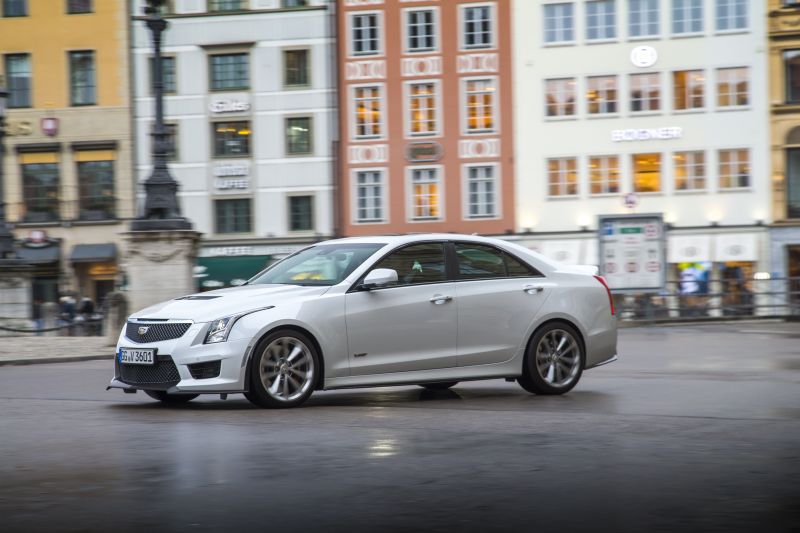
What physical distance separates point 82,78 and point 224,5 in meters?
6.41

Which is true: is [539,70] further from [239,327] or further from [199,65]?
[239,327]

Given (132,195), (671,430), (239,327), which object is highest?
(132,195)

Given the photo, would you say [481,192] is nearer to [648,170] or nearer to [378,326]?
[648,170]

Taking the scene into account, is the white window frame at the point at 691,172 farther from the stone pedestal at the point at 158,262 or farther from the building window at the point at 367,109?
the stone pedestal at the point at 158,262

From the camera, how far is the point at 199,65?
173 ft

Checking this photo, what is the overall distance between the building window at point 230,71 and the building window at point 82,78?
4.79 m

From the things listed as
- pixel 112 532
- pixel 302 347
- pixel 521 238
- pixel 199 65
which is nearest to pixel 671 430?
pixel 302 347

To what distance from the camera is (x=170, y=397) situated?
38.0ft

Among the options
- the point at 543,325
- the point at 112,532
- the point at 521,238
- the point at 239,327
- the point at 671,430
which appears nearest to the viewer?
the point at 112,532

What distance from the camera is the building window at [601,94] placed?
5084cm

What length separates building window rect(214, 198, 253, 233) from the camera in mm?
→ 52531

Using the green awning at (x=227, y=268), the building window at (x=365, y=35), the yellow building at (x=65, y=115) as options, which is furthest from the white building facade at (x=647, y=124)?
the yellow building at (x=65, y=115)

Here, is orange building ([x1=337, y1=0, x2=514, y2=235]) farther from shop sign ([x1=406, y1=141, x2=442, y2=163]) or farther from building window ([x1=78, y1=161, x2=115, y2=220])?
building window ([x1=78, y1=161, x2=115, y2=220])

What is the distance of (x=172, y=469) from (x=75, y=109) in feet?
154
